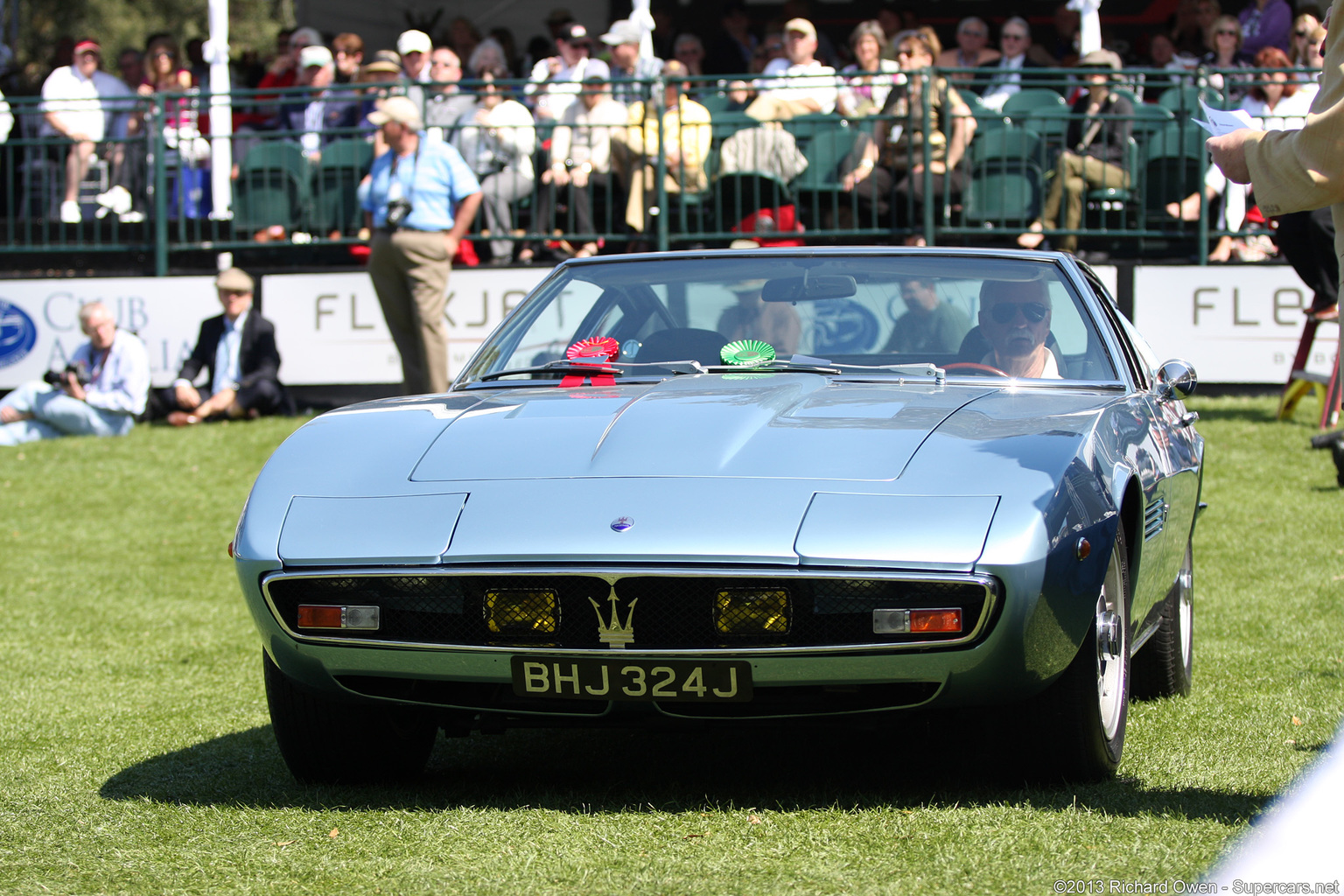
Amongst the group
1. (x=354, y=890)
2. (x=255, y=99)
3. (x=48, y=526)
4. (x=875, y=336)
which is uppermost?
(x=255, y=99)

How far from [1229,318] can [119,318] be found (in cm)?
866

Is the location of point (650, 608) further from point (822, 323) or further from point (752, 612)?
point (822, 323)

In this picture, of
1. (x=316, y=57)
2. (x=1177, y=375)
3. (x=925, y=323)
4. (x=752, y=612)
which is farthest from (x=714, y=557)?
(x=316, y=57)

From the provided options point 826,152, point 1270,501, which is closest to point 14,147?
point 826,152

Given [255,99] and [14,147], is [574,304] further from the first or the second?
[14,147]

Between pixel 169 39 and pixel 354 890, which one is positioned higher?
pixel 169 39

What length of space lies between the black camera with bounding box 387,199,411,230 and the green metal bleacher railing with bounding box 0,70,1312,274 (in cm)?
154

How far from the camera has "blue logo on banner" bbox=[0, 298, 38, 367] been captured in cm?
1300

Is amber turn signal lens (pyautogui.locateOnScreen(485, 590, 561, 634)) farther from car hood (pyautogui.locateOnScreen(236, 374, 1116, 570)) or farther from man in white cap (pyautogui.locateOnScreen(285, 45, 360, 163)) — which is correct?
man in white cap (pyautogui.locateOnScreen(285, 45, 360, 163))

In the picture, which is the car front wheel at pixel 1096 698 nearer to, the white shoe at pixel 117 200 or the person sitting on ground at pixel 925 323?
the person sitting on ground at pixel 925 323

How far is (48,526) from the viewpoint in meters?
9.34

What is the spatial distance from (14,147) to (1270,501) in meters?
10.7

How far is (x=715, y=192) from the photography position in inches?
494

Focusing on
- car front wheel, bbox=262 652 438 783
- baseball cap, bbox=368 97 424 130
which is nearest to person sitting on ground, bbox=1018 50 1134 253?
baseball cap, bbox=368 97 424 130
